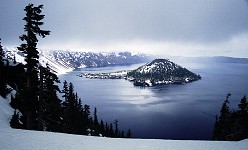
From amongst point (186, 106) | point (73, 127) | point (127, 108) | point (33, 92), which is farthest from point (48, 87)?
point (186, 106)

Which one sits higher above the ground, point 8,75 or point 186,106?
point 8,75

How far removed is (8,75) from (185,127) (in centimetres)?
7972

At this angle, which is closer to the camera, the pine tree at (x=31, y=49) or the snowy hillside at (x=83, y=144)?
the snowy hillside at (x=83, y=144)

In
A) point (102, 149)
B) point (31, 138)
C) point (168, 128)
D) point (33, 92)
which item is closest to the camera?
point (102, 149)

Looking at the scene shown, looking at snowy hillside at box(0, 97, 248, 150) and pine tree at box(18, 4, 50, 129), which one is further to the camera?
pine tree at box(18, 4, 50, 129)

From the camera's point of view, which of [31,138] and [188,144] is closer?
[31,138]

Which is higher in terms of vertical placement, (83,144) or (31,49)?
(31,49)

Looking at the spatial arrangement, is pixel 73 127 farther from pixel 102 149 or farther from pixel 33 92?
pixel 102 149

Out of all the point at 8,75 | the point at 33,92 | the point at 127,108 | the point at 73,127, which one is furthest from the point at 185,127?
the point at 33,92

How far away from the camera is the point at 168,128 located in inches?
3425

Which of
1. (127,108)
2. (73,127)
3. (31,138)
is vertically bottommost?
(127,108)

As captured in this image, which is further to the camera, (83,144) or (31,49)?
(31,49)

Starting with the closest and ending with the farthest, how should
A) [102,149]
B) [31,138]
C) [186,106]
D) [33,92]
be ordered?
[102,149] → [31,138] → [33,92] → [186,106]

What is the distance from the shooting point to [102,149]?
7.16 metres
